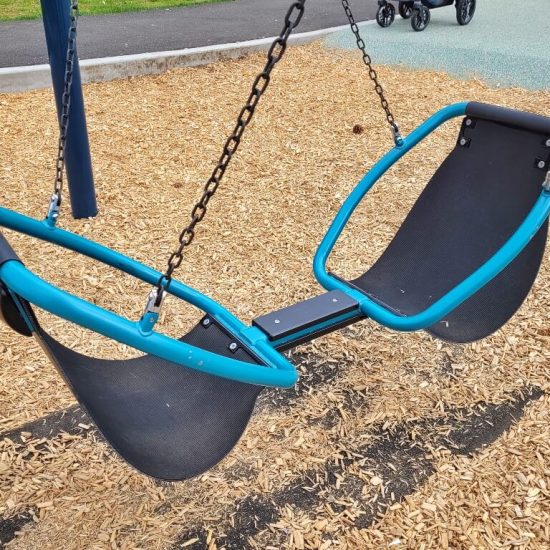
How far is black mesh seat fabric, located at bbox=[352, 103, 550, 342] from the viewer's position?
2.20 meters

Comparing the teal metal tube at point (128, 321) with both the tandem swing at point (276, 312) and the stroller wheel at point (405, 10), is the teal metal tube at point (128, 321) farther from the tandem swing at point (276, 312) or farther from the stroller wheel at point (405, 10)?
the stroller wheel at point (405, 10)

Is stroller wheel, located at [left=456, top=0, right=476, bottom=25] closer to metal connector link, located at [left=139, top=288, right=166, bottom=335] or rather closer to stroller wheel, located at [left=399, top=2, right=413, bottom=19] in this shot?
stroller wheel, located at [left=399, top=2, right=413, bottom=19]

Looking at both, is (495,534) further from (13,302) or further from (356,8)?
(356,8)

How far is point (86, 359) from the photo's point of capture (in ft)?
5.75

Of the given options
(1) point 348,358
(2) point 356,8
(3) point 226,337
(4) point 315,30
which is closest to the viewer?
(3) point 226,337

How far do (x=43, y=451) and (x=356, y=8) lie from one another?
30.5 ft

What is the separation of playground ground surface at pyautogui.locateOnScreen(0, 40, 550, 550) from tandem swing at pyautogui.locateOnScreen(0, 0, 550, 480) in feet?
1.12

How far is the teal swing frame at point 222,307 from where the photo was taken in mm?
1211

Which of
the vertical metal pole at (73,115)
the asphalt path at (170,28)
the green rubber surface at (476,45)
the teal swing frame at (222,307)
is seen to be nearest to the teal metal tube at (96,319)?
the teal swing frame at (222,307)

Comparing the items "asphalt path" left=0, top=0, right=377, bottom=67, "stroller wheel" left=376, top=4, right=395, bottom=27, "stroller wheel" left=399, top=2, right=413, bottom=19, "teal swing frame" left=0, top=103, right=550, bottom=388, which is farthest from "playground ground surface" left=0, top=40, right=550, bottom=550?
"stroller wheel" left=399, top=2, right=413, bottom=19

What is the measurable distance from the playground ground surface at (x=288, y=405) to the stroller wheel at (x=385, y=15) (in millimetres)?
4278

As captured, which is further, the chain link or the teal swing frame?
the chain link

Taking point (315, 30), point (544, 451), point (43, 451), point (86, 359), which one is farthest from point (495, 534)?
point (315, 30)

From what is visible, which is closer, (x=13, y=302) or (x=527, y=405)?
(x=13, y=302)
